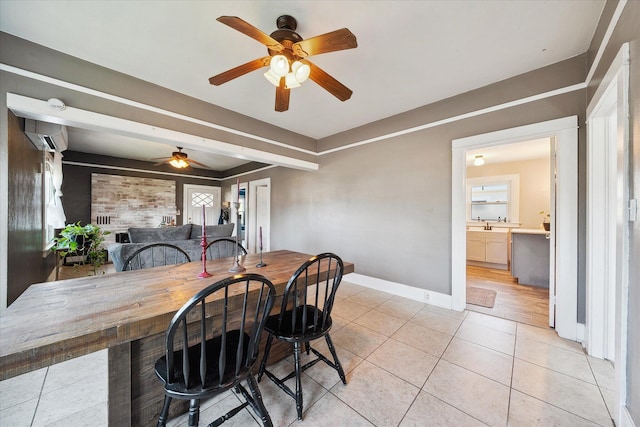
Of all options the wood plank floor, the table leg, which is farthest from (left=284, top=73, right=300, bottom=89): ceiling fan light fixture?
the wood plank floor

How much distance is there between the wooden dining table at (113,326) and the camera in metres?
0.78

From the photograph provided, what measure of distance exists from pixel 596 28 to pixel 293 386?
3.58 meters

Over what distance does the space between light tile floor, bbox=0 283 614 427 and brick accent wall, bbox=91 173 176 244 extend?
5.43m

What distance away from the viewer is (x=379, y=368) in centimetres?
179

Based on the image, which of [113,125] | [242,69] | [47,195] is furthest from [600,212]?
[47,195]

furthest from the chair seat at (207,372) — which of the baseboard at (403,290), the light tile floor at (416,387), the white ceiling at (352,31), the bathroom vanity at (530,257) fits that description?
the bathroom vanity at (530,257)

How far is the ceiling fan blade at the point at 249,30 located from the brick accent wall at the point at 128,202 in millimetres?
6721

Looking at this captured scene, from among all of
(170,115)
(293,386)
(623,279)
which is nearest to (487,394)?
(623,279)

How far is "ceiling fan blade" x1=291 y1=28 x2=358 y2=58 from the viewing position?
1454 mm

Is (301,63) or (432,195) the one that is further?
Answer: (432,195)

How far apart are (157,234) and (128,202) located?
3787 millimetres

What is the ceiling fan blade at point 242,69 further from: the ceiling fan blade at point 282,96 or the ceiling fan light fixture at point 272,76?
the ceiling fan blade at point 282,96

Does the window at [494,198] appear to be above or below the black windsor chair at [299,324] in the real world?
above

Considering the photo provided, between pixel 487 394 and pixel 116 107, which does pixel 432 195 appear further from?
pixel 116 107
